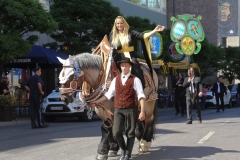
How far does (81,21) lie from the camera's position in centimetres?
2638

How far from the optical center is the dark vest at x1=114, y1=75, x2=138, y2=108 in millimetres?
8328

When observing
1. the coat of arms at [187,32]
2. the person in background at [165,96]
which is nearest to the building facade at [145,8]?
the coat of arms at [187,32]

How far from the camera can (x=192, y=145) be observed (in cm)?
1103

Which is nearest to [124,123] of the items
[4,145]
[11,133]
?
[4,145]

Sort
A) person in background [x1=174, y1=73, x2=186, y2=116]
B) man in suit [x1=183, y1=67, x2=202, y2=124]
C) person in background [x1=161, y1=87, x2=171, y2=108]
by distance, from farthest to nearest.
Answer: person in background [x1=161, y1=87, x2=171, y2=108] → person in background [x1=174, y1=73, x2=186, y2=116] → man in suit [x1=183, y1=67, x2=202, y2=124]

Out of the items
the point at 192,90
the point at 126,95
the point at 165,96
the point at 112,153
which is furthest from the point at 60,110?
the point at 165,96

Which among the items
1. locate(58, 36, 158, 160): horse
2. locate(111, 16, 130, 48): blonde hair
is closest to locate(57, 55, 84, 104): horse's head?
locate(58, 36, 158, 160): horse

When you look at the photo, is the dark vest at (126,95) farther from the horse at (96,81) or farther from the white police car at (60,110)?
the white police car at (60,110)

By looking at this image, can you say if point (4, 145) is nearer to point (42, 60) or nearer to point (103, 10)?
point (42, 60)

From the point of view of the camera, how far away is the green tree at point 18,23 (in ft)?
63.9

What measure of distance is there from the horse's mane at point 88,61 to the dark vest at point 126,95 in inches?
27.2

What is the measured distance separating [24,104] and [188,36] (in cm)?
1221

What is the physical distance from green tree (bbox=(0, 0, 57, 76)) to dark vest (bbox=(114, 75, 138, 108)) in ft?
38.1

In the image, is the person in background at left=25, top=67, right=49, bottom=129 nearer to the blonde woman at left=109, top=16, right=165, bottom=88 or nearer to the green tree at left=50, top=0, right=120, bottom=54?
the blonde woman at left=109, top=16, right=165, bottom=88
